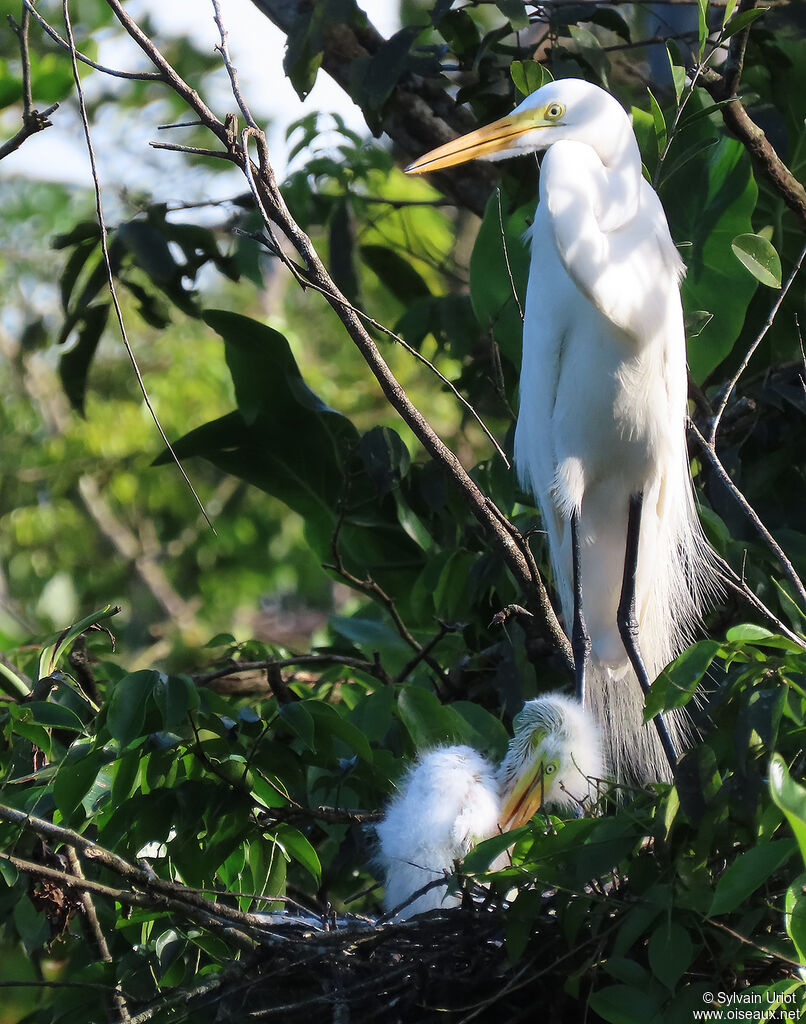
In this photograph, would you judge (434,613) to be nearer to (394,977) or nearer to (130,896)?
(394,977)

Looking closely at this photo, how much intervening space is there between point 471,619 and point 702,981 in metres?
1.26

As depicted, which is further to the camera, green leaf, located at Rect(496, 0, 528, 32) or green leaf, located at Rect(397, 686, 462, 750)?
green leaf, located at Rect(496, 0, 528, 32)

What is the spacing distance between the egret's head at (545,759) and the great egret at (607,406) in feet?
0.49

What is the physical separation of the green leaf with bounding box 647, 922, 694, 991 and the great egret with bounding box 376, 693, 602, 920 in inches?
26.1

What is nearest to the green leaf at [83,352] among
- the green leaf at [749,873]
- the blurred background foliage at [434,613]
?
the blurred background foliage at [434,613]

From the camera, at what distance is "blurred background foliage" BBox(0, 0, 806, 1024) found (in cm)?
128

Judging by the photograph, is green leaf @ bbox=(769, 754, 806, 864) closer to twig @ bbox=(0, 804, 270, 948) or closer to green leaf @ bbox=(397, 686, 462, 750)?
twig @ bbox=(0, 804, 270, 948)

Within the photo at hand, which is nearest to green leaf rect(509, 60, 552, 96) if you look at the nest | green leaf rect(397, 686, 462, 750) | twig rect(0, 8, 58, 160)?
twig rect(0, 8, 58, 160)

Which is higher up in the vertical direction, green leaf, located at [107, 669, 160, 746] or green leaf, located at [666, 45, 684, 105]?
green leaf, located at [666, 45, 684, 105]

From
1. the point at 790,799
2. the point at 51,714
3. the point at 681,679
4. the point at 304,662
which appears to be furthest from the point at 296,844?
the point at 790,799

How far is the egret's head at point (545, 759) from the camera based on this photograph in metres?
2.02

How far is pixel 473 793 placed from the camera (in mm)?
1993

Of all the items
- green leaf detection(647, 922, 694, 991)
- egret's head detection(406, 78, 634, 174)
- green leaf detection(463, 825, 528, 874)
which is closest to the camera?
green leaf detection(647, 922, 694, 991)

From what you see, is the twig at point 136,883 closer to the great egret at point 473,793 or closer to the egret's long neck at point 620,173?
the great egret at point 473,793
